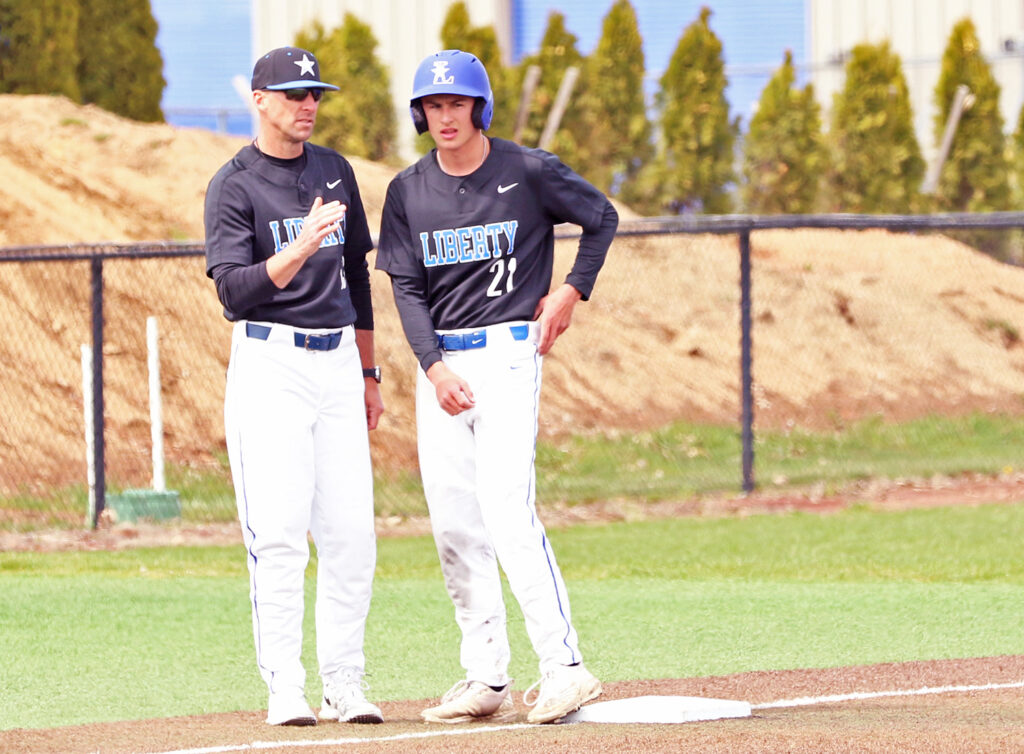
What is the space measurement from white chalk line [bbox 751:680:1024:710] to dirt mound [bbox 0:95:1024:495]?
9.60 meters

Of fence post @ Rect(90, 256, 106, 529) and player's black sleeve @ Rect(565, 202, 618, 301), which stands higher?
player's black sleeve @ Rect(565, 202, 618, 301)

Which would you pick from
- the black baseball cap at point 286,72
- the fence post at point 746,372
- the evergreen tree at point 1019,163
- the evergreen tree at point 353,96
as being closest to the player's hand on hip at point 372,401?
the black baseball cap at point 286,72

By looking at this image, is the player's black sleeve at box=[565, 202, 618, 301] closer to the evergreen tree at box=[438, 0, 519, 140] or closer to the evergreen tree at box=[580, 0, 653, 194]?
the evergreen tree at box=[438, 0, 519, 140]

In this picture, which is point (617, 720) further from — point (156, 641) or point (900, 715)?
point (156, 641)

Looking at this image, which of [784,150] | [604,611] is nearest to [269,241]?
[604,611]

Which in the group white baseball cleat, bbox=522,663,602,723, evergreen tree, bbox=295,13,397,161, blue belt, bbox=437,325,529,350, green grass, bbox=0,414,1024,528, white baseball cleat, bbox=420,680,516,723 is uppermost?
evergreen tree, bbox=295,13,397,161

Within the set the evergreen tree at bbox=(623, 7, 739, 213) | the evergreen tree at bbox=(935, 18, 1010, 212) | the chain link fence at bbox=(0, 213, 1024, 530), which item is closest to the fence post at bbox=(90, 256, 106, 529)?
the chain link fence at bbox=(0, 213, 1024, 530)

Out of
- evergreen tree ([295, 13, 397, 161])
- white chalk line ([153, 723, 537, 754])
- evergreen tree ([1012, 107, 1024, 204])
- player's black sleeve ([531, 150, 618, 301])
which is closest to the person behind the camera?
white chalk line ([153, 723, 537, 754])

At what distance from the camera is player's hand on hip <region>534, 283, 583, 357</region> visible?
225 inches

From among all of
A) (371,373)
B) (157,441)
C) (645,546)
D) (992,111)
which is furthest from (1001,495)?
(992,111)

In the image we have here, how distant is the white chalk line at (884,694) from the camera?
6.05 meters

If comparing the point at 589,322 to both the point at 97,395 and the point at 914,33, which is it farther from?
the point at 914,33

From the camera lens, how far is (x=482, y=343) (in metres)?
5.65

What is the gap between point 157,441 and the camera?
13000 millimetres
